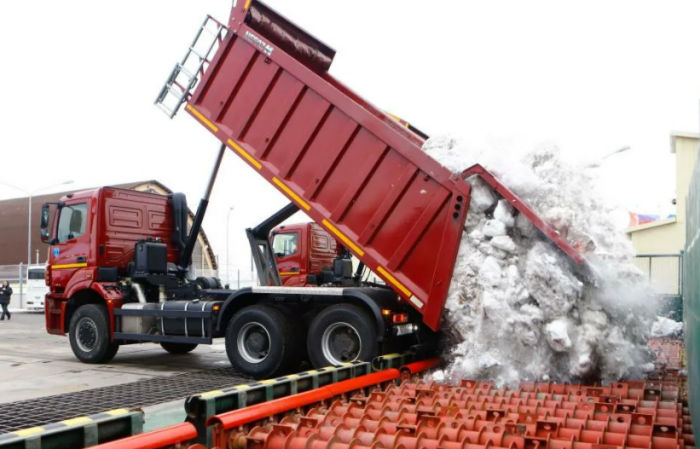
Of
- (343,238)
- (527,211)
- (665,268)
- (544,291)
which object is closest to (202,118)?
(343,238)

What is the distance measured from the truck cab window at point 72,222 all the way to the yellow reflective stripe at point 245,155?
11.9 feet

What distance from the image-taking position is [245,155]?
8219 millimetres

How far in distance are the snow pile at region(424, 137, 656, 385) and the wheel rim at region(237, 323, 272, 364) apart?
2703mm

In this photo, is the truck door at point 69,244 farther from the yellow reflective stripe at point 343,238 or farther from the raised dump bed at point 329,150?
the yellow reflective stripe at point 343,238

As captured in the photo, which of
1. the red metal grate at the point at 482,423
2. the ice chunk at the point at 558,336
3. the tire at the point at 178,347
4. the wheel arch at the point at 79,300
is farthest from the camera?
the tire at the point at 178,347

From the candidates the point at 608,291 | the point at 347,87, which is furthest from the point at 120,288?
the point at 608,291

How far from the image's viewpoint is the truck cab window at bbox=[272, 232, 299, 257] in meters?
13.4

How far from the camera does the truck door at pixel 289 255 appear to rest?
13156 millimetres

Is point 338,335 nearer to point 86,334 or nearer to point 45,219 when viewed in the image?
point 86,334

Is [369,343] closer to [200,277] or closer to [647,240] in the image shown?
[200,277]

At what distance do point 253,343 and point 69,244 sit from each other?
4.17 meters

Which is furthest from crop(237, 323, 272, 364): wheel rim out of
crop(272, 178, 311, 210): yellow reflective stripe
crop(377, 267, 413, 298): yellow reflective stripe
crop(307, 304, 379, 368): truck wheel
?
crop(377, 267, 413, 298): yellow reflective stripe

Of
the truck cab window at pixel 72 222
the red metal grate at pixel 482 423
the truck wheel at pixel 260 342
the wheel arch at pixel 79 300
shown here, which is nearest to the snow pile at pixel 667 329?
the red metal grate at pixel 482 423

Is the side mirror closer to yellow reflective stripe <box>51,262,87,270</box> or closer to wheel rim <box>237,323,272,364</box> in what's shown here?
yellow reflective stripe <box>51,262,87,270</box>
